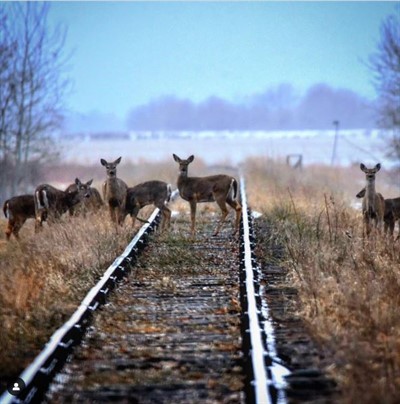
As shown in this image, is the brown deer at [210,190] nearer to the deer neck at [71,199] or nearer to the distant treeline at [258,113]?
the deer neck at [71,199]

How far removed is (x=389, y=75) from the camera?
102ft

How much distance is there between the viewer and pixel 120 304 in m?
7.93

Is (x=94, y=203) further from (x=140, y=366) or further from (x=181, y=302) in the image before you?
(x=140, y=366)

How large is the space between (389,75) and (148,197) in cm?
2017

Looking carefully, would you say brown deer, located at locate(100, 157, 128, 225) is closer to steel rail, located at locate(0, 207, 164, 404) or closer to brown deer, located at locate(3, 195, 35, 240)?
brown deer, located at locate(3, 195, 35, 240)

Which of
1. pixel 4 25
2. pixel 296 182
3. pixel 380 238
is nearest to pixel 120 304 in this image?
pixel 380 238

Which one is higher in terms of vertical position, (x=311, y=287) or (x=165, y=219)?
(x=165, y=219)

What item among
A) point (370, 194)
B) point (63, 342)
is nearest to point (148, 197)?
point (370, 194)

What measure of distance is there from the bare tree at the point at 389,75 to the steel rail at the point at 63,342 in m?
23.3

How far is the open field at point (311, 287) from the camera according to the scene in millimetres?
5730

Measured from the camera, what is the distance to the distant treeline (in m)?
164

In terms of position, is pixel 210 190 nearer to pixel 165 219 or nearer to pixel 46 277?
pixel 165 219

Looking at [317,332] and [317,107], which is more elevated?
[317,107]

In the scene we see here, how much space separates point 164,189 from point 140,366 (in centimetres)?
872
